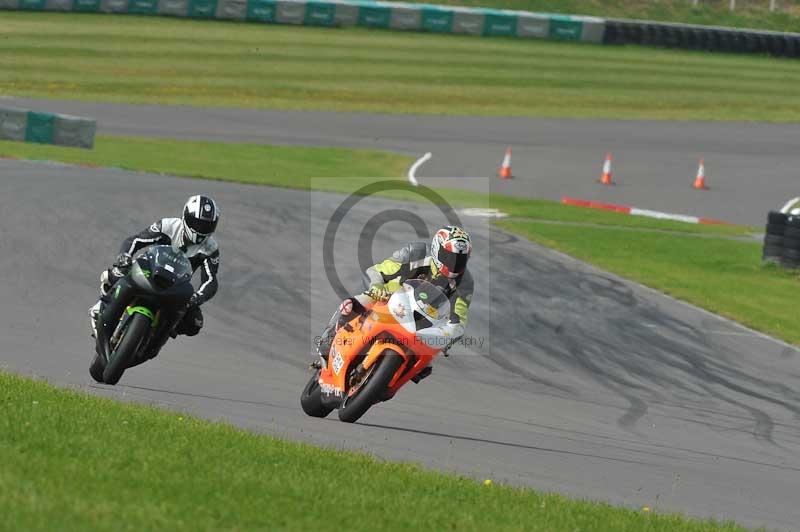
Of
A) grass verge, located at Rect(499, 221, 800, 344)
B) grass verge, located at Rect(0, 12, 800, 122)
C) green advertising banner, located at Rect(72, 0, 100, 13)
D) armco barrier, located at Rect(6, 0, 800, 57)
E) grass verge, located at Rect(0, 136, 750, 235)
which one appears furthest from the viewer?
armco barrier, located at Rect(6, 0, 800, 57)

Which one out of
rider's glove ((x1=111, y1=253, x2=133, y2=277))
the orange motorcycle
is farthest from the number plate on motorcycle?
rider's glove ((x1=111, y1=253, x2=133, y2=277))

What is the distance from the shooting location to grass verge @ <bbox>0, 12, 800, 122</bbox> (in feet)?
134

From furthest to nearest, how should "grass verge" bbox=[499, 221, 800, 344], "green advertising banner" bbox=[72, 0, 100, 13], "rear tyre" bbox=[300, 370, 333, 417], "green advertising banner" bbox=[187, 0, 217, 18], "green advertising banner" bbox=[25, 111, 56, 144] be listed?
"green advertising banner" bbox=[187, 0, 217, 18] < "green advertising banner" bbox=[72, 0, 100, 13] < "green advertising banner" bbox=[25, 111, 56, 144] < "grass verge" bbox=[499, 221, 800, 344] < "rear tyre" bbox=[300, 370, 333, 417]

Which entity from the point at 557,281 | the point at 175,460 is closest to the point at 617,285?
the point at 557,281

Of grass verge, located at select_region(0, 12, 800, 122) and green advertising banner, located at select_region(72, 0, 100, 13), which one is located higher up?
green advertising banner, located at select_region(72, 0, 100, 13)

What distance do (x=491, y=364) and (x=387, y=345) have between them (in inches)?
155

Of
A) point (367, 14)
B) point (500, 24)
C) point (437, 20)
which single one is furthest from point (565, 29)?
point (367, 14)

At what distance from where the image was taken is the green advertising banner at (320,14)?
49.1m

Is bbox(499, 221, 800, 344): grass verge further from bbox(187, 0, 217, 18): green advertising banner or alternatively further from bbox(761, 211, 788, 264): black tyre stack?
bbox(187, 0, 217, 18): green advertising banner

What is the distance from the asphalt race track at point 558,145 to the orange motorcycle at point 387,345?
19.8 m

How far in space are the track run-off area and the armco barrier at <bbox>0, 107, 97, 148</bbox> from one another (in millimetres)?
4851

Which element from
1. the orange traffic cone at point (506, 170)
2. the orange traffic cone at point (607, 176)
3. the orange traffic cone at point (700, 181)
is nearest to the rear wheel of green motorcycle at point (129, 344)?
the orange traffic cone at point (506, 170)

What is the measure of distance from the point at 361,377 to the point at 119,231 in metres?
8.32

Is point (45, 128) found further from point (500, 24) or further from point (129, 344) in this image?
point (500, 24)
